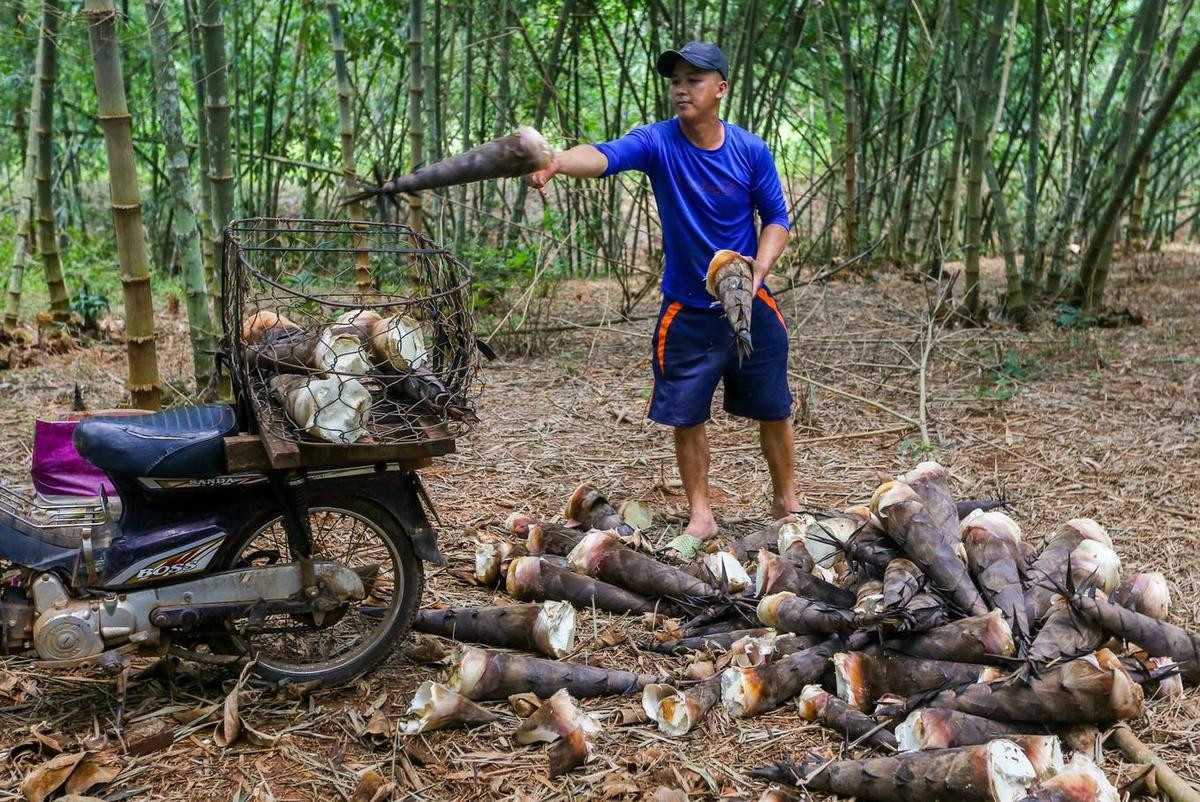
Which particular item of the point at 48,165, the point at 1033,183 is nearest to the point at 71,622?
the point at 48,165

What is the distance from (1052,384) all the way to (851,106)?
9.88 ft

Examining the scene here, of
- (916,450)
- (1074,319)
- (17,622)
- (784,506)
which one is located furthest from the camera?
(1074,319)

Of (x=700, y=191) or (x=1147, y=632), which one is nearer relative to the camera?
(x=1147, y=632)

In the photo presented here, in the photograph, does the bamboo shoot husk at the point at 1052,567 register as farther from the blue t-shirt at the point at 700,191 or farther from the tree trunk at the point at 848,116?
the tree trunk at the point at 848,116

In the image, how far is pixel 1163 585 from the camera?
107 inches

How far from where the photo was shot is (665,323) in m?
3.55

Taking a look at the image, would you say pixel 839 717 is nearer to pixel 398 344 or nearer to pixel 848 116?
pixel 398 344

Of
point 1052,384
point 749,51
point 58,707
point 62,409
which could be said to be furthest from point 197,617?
point 749,51

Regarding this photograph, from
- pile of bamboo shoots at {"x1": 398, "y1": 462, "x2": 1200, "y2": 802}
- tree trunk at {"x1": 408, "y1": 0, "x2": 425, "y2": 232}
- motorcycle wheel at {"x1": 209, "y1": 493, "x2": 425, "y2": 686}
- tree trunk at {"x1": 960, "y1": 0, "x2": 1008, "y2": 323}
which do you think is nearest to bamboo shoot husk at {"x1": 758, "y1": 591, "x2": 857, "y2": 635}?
pile of bamboo shoots at {"x1": 398, "y1": 462, "x2": 1200, "y2": 802}

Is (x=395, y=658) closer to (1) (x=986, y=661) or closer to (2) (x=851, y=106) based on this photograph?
(1) (x=986, y=661)

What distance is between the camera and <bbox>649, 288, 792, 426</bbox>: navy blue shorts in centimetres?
349

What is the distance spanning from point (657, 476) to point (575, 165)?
1.59 m

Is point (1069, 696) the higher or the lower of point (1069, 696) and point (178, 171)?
the lower

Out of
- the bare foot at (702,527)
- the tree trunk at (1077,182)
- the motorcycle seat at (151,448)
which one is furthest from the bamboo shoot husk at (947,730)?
the tree trunk at (1077,182)
